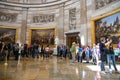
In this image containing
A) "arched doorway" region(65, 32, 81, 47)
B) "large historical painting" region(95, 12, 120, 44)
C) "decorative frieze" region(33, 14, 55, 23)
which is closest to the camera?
"large historical painting" region(95, 12, 120, 44)

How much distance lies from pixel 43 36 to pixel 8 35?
549 cm

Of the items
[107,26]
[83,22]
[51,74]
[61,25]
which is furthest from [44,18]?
[51,74]

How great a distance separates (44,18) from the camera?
2295 cm

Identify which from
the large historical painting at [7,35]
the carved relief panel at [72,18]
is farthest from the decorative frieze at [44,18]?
the large historical painting at [7,35]

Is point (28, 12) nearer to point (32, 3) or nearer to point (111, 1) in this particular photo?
point (32, 3)

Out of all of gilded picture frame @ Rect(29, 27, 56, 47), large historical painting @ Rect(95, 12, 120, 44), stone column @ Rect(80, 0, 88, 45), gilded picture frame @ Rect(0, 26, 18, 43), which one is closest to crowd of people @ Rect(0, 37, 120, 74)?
large historical painting @ Rect(95, 12, 120, 44)

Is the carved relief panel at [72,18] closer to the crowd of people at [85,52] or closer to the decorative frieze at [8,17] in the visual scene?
the crowd of people at [85,52]

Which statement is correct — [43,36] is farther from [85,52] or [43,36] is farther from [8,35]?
[85,52]

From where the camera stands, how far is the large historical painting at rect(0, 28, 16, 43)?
21.3m

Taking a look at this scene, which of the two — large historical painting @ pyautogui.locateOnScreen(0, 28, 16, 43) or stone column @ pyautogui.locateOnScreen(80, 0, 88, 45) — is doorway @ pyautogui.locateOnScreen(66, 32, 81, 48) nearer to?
stone column @ pyautogui.locateOnScreen(80, 0, 88, 45)

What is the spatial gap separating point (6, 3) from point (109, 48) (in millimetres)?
20207

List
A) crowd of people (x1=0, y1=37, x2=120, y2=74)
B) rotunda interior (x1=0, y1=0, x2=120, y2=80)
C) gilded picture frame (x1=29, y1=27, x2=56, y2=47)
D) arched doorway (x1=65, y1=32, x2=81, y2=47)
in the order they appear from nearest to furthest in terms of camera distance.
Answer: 1. crowd of people (x1=0, y1=37, x2=120, y2=74)
2. rotunda interior (x1=0, y1=0, x2=120, y2=80)
3. arched doorway (x1=65, y1=32, x2=81, y2=47)
4. gilded picture frame (x1=29, y1=27, x2=56, y2=47)

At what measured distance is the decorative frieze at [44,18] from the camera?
881 inches

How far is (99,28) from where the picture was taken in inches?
558
